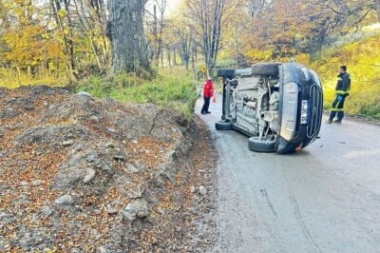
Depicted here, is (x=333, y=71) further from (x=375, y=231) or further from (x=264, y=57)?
(x=375, y=231)

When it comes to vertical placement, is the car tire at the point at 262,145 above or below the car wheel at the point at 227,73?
below

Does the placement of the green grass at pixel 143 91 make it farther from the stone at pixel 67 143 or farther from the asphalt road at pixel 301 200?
the stone at pixel 67 143

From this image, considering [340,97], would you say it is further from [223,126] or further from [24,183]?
[24,183]

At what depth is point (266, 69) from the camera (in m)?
7.51

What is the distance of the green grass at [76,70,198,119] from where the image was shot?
841 centimetres

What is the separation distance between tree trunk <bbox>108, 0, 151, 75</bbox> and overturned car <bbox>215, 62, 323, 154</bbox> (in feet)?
11.4

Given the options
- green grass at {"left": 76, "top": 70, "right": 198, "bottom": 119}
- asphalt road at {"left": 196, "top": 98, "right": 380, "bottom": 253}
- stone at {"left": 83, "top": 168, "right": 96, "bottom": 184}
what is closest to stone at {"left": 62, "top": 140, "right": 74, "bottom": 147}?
stone at {"left": 83, "top": 168, "right": 96, "bottom": 184}

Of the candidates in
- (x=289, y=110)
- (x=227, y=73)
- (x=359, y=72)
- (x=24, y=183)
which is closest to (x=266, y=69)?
(x=289, y=110)

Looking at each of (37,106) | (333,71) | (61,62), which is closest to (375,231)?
(37,106)

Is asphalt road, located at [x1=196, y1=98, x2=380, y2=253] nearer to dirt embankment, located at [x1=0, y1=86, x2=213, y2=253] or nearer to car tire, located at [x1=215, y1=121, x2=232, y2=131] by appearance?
dirt embankment, located at [x1=0, y1=86, x2=213, y2=253]

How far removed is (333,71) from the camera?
2005 centimetres

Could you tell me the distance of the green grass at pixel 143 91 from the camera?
8.41 meters

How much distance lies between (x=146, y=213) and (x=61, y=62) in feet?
35.5

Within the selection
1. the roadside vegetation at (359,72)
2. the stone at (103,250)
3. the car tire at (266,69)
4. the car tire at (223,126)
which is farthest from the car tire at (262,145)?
the roadside vegetation at (359,72)
